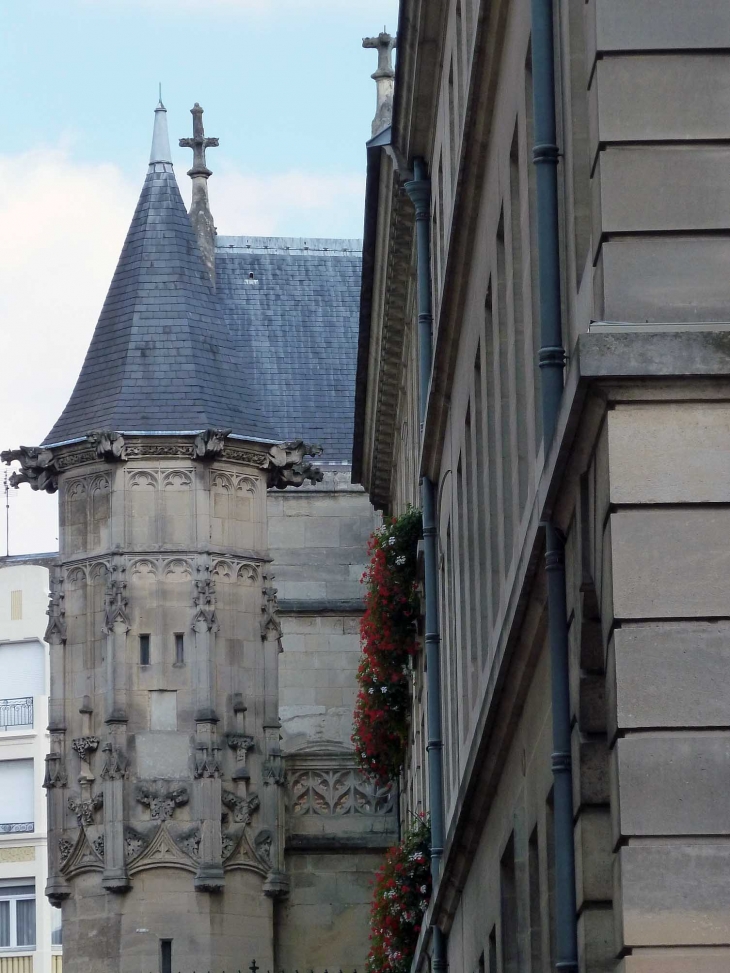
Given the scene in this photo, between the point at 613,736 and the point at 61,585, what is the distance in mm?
22285

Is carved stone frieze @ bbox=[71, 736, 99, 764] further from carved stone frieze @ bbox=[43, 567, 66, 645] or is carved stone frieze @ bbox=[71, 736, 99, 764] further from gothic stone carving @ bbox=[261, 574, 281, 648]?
gothic stone carving @ bbox=[261, 574, 281, 648]

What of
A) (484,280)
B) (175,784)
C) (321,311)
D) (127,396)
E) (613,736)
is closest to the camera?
(613,736)

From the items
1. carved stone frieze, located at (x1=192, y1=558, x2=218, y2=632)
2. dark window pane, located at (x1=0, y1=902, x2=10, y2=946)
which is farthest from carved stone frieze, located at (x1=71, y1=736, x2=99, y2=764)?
dark window pane, located at (x1=0, y1=902, x2=10, y2=946)

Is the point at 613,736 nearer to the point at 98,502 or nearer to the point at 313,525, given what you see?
the point at 98,502

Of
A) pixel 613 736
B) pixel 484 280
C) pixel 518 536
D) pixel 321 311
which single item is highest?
pixel 321 311

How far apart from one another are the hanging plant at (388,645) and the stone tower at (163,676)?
6.37 ft

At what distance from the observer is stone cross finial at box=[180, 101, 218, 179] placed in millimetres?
41000

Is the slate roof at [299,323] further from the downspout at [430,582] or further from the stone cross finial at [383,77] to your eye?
the downspout at [430,582]

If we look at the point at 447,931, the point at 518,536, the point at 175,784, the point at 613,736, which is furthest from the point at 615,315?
the point at 175,784

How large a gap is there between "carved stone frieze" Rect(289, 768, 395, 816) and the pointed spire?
28.0 feet

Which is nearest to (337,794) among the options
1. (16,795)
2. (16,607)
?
(16,795)

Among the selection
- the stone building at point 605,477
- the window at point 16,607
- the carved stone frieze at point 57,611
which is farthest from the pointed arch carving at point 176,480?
the window at point 16,607

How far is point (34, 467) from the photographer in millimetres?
31547

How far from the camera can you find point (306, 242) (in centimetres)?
4325
